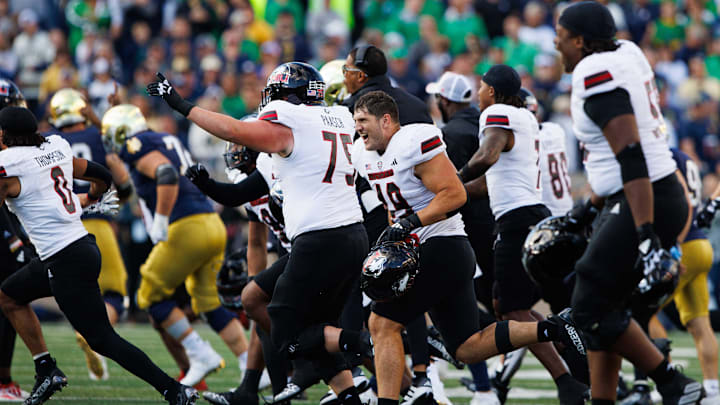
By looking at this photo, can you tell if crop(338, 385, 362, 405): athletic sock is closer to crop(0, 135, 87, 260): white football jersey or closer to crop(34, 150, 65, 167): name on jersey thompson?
crop(0, 135, 87, 260): white football jersey

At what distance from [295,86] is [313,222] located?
77cm

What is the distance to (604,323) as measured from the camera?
15.2 ft

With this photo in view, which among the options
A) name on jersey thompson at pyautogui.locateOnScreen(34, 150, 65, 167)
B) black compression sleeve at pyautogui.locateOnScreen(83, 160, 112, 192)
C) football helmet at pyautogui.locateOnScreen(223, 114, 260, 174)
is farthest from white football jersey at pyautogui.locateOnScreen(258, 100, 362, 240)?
black compression sleeve at pyautogui.locateOnScreen(83, 160, 112, 192)

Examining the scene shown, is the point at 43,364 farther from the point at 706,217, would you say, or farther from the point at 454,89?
the point at 706,217

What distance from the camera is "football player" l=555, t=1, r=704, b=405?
4.45 meters

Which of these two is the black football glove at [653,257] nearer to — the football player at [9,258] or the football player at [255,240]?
the football player at [255,240]

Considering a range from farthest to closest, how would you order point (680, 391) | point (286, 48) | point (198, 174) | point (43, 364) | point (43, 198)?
point (286, 48)
point (43, 364)
point (43, 198)
point (198, 174)
point (680, 391)

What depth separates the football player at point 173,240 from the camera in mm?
7977

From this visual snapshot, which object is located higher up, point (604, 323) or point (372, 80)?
point (372, 80)

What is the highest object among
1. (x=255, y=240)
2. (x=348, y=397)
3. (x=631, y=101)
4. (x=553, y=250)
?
(x=631, y=101)

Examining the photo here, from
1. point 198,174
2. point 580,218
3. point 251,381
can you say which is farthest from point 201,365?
point 580,218

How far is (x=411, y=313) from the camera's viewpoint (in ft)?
17.6

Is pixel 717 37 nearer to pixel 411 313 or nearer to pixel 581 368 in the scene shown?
pixel 581 368

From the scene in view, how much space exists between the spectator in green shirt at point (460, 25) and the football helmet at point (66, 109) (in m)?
8.64
